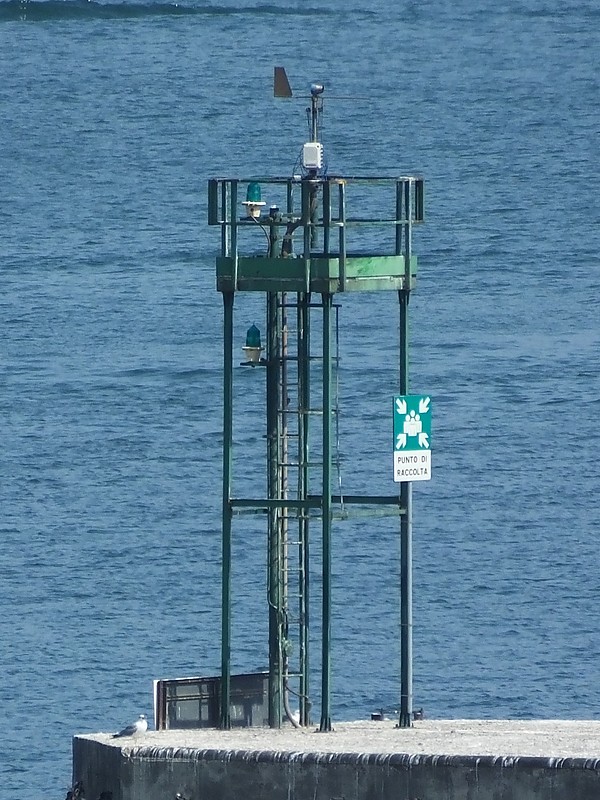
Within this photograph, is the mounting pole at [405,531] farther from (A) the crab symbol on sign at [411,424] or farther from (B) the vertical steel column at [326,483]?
(B) the vertical steel column at [326,483]

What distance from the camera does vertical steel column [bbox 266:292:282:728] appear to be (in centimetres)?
2275

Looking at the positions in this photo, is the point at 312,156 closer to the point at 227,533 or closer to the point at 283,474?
the point at 283,474

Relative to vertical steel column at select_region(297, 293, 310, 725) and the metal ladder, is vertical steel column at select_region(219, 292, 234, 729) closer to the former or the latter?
the metal ladder

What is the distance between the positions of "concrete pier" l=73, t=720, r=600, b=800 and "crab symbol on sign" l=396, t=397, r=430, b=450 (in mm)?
2767

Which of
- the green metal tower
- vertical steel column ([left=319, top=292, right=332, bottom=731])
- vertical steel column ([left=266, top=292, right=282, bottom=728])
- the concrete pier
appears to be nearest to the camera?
the concrete pier

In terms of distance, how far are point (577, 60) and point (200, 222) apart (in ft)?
173

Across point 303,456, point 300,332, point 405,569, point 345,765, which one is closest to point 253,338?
point 300,332

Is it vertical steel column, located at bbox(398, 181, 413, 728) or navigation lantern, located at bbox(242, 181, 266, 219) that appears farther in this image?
navigation lantern, located at bbox(242, 181, 266, 219)

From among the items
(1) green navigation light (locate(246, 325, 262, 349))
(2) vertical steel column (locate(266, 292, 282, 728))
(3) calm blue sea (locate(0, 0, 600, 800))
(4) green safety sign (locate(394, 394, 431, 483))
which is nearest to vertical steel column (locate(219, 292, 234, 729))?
(1) green navigation light (locate(246, 325, 262, 349))

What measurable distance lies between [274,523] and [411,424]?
150 cm

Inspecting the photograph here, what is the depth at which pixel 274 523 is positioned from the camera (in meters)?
22.9

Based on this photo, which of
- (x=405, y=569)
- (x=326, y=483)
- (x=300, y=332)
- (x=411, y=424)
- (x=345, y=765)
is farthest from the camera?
(x=411, y=424)

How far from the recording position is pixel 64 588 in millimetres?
46438

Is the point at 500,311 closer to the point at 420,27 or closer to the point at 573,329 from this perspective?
the point at 573,329
